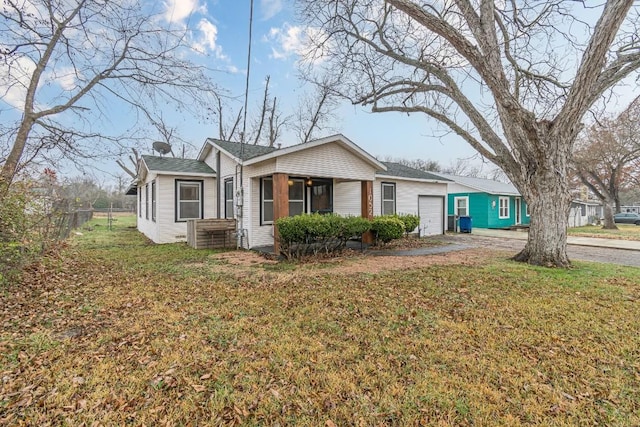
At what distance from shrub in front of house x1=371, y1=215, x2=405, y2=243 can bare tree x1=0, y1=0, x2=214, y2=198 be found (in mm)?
6641

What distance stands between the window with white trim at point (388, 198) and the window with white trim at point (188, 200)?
26.6ft

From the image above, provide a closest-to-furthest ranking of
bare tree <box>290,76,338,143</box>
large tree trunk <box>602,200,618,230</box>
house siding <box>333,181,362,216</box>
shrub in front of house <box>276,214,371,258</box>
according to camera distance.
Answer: shrub in front of house <box>276,214,371,258</box> < house siding <box>333,181,362,216</box> < large tree trunk <box>602,200,618,230</box> < bare tree <box>290,76,338,143</box>

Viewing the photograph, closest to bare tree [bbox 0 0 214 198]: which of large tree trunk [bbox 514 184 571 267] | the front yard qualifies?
the front yard

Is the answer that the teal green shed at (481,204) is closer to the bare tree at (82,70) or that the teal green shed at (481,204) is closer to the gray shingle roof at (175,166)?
the gray shingle roof at (175,166)

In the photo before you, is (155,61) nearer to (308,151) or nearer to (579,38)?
(308,151)

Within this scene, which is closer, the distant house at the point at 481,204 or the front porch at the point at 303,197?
the front porch at the point at 303,197

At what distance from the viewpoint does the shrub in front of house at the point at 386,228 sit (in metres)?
10.3

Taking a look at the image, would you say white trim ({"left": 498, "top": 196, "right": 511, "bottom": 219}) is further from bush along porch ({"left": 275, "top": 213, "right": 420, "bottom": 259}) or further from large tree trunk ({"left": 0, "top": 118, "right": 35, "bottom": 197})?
large tree trunk ({"left": 0, "top": 118, "right": 35, "bottom": 197})

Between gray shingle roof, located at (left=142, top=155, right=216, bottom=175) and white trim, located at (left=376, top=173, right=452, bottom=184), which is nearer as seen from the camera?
gray shingle roof, located at (left=142, top=155, right=216, bottom=175)

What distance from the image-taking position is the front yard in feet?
7.45

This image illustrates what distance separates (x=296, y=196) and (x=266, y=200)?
1.23 meters

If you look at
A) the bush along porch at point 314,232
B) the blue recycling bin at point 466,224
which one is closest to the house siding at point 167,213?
the bush along porch at point 314,232

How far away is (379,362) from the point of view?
9.55 ft

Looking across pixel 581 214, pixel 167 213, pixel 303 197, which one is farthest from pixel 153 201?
pixel 581 214
